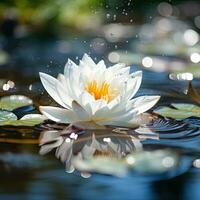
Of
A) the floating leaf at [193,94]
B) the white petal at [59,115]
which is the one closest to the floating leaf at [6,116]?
the white petal at [59,115]

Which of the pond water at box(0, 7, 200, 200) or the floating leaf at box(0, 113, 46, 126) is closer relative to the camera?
the pond water at box(0, 7, 200, 200)

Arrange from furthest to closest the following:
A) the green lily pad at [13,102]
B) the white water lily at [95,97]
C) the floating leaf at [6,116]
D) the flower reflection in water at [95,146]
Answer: the green lily pad at [13,102]
the floating leaf at [6,116]
the white water lily at [95,97]
the flower reflection in water at [95,146]

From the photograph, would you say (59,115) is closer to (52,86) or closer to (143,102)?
(52,86)

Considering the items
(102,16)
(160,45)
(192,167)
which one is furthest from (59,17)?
(192,167)

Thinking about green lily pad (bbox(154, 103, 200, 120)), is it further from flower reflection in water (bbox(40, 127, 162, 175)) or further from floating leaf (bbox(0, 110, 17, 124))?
floating leaf (bbox(0, 110, 17, 124))

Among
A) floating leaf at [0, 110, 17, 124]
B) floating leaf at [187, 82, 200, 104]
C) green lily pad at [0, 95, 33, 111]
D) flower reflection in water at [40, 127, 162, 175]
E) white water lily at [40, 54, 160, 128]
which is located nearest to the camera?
flower reflection in water at [40, 127, 162, 175]

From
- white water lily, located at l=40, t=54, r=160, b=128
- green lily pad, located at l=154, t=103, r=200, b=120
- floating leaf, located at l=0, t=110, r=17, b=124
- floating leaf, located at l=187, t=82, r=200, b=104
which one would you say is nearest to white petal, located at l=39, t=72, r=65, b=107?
white water lily, located at l=40, t=54, r=160, b=128

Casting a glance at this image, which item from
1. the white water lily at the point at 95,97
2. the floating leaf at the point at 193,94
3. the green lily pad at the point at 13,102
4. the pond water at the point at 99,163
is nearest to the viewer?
the pond water at the point at 99,163

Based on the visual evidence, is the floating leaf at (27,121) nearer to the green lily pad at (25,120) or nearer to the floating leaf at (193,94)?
the green lily pad at (25,120)
